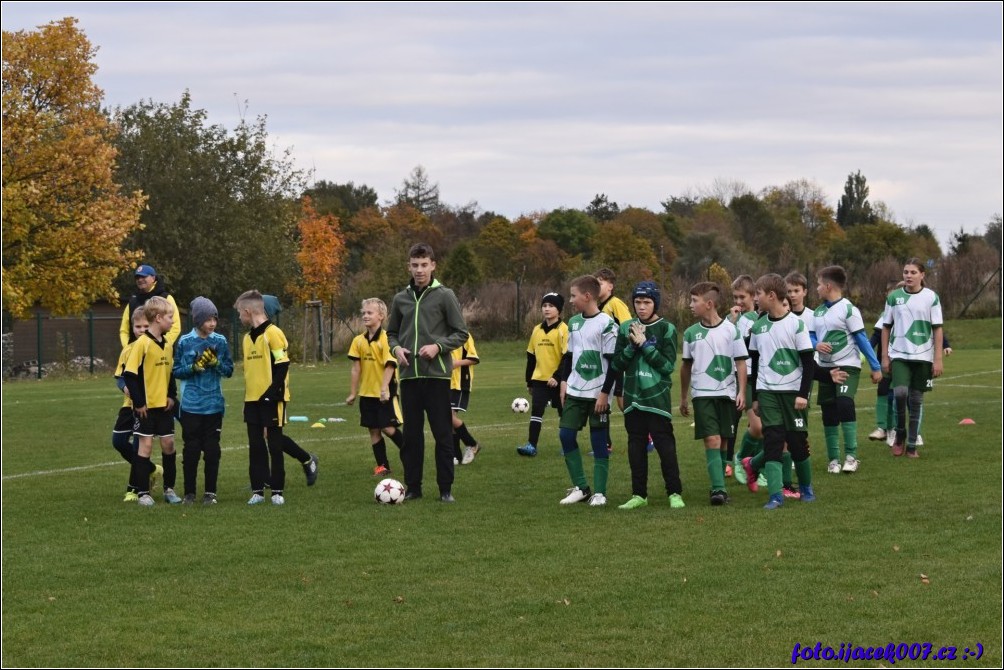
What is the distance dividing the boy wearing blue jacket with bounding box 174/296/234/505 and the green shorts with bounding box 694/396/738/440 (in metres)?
3.82

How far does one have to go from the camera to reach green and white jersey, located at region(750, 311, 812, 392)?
34.3 feet

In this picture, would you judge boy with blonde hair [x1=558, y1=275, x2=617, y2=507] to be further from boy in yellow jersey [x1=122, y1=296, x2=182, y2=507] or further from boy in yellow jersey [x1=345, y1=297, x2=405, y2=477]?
boy in yellow jersey [x1=122, y1=296, x2=182, y2=507]

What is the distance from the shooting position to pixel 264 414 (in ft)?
36.5

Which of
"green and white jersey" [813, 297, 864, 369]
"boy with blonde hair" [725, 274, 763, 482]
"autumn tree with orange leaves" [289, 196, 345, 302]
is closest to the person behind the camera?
"boy with blonde hair" [725, 274, 763, 482]

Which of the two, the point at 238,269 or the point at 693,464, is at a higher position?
the point at 238,269

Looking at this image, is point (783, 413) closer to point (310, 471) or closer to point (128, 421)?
point (310, 471)

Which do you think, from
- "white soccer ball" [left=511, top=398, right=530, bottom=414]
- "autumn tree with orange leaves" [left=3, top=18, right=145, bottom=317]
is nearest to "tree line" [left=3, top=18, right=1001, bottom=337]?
"autumn tree with orange leaves" [left=3, top=18, right=145, bottom=317]

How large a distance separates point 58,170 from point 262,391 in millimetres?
28095

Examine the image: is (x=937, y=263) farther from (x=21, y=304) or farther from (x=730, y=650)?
(x=730, y=650)

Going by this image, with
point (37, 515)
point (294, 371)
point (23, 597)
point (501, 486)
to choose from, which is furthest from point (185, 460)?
point (294, 371)

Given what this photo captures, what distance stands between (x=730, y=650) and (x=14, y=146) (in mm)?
33247

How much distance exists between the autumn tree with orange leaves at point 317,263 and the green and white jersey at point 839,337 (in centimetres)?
3785

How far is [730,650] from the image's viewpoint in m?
6.15

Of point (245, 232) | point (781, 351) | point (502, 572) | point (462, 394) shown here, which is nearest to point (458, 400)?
point (462, 394)
